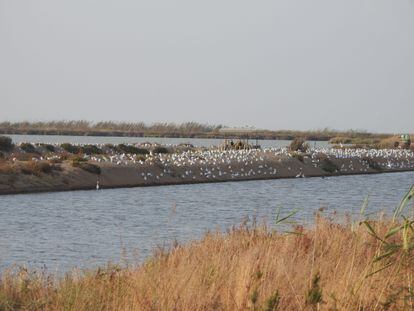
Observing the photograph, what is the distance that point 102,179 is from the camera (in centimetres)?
4488

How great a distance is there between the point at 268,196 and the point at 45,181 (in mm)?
10222

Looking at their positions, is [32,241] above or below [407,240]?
below

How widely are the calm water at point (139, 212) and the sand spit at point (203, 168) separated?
166 cm

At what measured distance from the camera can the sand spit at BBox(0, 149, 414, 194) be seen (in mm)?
41562

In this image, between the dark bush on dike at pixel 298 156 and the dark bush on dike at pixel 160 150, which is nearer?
the dark bush on dike at pixel 298 156

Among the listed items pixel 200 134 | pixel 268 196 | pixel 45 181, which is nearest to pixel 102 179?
pixel 45 181

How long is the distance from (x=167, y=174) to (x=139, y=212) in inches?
722

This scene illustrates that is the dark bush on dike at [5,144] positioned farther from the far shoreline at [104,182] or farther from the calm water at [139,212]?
the calm water at [139,212]

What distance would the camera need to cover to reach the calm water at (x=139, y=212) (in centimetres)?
2025

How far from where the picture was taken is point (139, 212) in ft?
104

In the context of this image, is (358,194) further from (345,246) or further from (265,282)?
(265,282)

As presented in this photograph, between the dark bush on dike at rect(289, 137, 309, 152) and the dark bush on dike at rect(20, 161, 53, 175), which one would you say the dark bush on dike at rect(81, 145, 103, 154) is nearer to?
the dark bush on dike at rect(20, 161, 53, 175)

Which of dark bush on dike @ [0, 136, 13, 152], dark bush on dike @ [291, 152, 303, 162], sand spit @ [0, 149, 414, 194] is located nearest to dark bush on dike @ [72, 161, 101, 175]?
sand spit @ [0, 149, 414, 194]

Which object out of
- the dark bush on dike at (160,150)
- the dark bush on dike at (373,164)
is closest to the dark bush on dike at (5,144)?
the dark bush on dike at (160,150)
